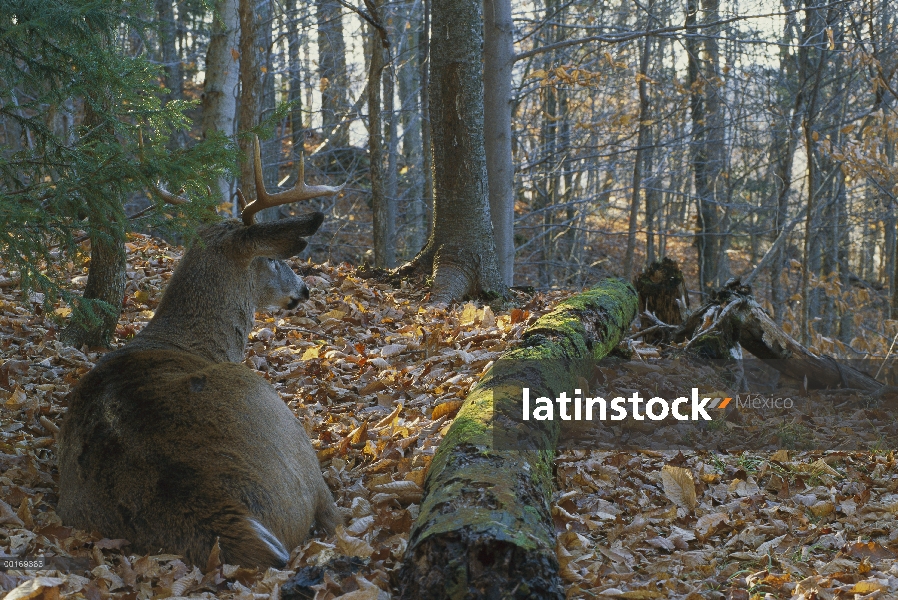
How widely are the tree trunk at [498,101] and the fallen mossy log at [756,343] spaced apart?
3.90 metres

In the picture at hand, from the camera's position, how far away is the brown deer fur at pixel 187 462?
13.0ft

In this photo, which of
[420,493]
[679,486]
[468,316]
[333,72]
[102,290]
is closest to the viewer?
[420,493]

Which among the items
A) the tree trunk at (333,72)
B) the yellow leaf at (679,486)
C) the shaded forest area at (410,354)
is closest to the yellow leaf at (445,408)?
the shaded forest area at (410,354)

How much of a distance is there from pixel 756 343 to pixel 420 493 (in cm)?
487

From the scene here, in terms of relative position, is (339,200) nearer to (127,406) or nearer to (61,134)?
(61,134)

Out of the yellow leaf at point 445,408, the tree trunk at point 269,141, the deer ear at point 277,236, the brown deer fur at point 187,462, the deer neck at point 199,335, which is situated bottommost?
the yellow leaf at point 445,408

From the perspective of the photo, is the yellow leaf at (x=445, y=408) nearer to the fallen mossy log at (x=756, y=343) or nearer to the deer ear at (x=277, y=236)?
the deer ear at (x=277, y=236)

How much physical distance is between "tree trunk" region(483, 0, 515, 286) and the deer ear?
5703mm

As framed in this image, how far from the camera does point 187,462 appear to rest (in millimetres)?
4098

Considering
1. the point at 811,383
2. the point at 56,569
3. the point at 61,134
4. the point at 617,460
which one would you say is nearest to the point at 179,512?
the point at 56,569

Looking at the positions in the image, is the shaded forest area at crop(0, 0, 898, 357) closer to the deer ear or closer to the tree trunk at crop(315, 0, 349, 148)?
the tree trunk at crop(315, 0, 349, 148)

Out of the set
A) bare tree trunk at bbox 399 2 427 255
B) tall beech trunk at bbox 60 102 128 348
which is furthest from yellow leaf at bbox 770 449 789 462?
bare tree trunk at bbox 399 2 427 255

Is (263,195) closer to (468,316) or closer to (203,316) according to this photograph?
(203,316)

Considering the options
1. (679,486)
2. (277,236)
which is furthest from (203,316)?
(679,486)
